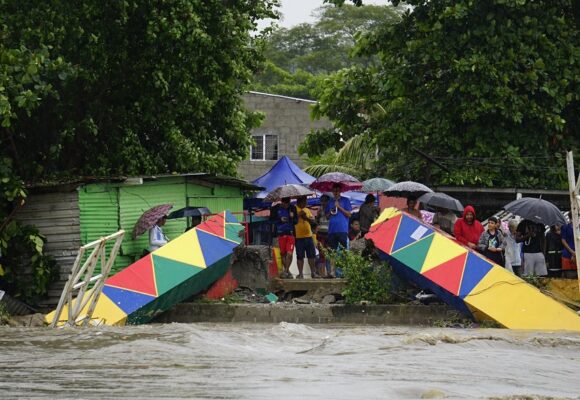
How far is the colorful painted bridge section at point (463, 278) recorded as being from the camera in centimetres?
1684

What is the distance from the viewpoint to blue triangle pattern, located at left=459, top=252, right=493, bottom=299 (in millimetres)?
17344

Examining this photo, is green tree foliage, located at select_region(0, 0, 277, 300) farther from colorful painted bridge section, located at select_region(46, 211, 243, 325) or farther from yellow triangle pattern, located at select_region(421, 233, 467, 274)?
yellow triangle pattern, located at select_region(421, 233, 467, 274)

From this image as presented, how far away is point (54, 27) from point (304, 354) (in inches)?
384

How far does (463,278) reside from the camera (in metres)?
17.5

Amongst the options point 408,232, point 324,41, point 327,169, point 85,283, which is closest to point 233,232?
point 408,232

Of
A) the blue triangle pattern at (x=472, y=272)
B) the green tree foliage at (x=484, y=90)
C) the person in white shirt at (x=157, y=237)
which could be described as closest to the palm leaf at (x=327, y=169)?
the green tree foliage at (x=484, y=90)

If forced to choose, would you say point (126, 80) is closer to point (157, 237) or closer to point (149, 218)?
point (149, 218)

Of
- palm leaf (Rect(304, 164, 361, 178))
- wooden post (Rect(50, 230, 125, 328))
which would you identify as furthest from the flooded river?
palm leaf (Rect(304, 164, 361, 178))

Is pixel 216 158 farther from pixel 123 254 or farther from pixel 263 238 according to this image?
pixel 123 254

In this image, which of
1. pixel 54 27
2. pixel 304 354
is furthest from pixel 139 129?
pixel 304 354

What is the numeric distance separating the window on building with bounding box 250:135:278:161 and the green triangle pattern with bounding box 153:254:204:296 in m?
25.5

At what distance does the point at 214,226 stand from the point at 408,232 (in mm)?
3354

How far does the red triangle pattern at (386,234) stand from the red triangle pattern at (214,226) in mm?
2525

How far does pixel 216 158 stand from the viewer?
26281 mm
